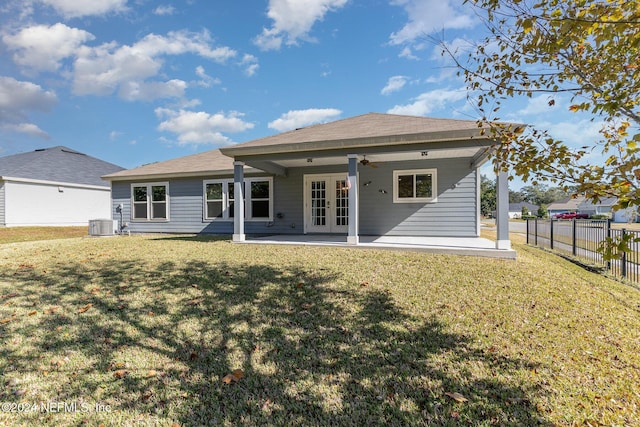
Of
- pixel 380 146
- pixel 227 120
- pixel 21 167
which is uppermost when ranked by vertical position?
pixel 227 120

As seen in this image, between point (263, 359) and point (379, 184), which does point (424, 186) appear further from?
point (263, 359)

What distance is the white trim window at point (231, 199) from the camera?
11961 millimetres

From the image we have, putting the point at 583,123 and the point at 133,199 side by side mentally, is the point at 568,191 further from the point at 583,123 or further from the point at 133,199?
the point at 133,199

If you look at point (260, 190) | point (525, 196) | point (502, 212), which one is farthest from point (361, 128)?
point (525, 196)

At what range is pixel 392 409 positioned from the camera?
2174 mm

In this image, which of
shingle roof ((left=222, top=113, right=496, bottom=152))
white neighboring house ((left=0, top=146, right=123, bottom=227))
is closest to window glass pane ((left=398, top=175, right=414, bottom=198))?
shingle roof ((left=222, top=113, right=496, bottom=152))

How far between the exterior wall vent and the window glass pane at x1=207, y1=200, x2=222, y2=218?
3.83 meters

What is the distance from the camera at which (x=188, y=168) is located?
1308 cm

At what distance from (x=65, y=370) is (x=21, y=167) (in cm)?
2227

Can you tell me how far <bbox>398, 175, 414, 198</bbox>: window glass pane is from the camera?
10188 millimetres

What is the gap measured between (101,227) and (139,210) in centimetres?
223

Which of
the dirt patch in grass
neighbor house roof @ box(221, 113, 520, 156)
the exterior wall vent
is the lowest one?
the dirt patch in grass

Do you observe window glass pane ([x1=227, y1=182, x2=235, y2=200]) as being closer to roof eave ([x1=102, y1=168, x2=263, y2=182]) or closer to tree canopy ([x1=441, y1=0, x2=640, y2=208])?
roof eave ([x1=102, y1=168, x2=263, y2=182])

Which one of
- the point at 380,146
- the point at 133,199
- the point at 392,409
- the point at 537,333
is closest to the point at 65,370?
the point at 392,409
